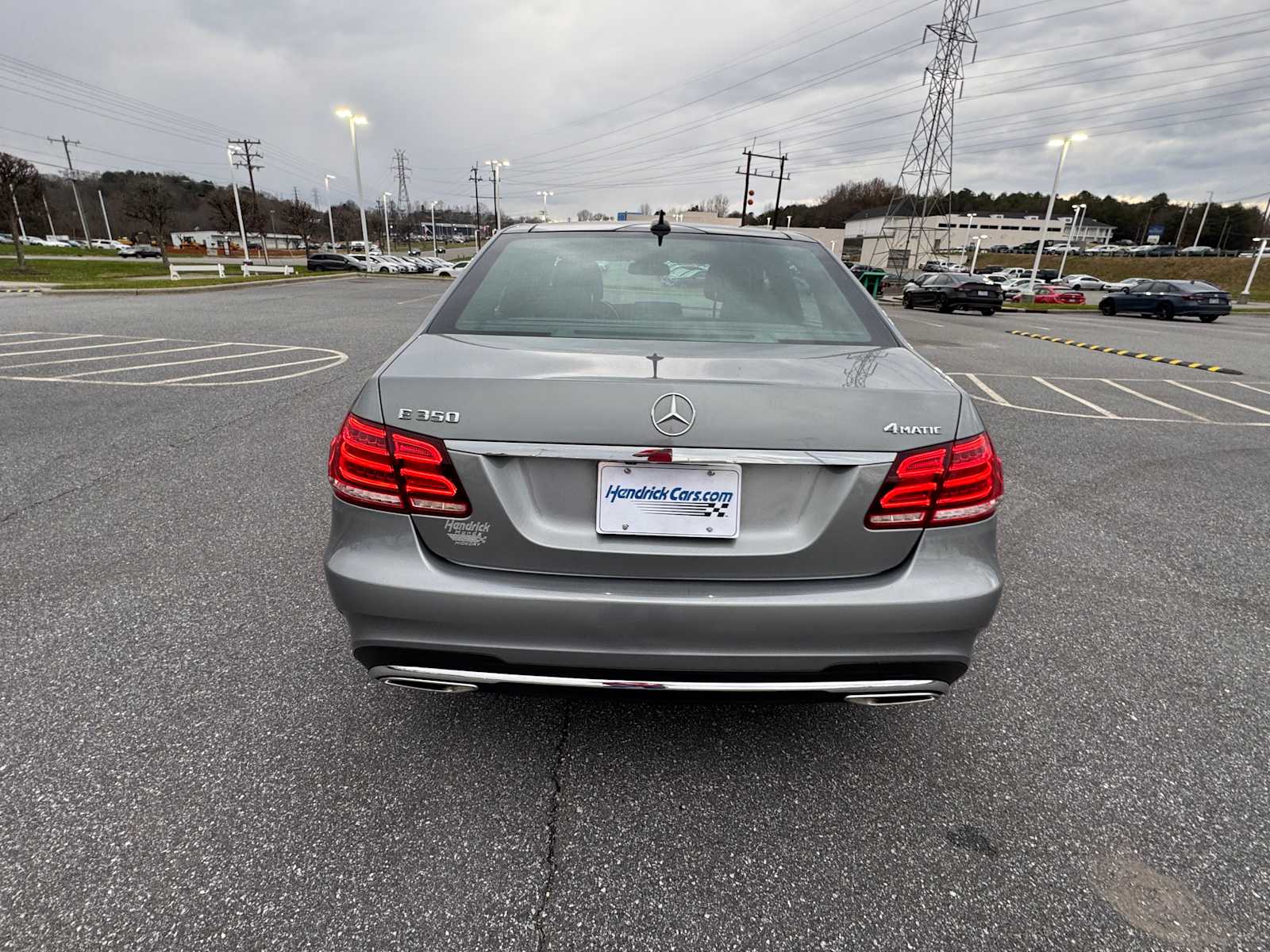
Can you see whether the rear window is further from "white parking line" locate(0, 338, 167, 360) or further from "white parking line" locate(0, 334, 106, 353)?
"white parking line" locate(0, 334, 106, 353)

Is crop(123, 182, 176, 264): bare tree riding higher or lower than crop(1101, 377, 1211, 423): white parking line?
higher

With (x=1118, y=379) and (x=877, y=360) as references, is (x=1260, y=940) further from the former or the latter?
(x=1118, y=379)

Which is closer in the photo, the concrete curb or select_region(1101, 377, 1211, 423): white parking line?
select_region(1101, 377, 1211, 423): white parking line

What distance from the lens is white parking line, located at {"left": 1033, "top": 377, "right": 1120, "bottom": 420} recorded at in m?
7.72

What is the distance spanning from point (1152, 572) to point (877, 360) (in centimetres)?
281

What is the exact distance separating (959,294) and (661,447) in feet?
85.6

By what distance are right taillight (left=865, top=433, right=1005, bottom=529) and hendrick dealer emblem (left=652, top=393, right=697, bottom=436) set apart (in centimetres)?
52

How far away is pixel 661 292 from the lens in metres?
2.58

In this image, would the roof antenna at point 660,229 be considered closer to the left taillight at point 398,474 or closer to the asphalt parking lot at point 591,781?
the left taillight at point 398,474

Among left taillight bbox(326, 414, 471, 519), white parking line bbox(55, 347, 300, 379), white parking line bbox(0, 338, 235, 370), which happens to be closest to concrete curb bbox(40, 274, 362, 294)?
white parking line bbox(0, 338, 235, 370)

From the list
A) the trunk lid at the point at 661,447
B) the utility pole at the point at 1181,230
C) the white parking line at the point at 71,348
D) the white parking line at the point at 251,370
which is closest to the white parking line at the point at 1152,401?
the trunk lid at the point at 661,447

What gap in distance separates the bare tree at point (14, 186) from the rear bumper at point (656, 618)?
3895cm

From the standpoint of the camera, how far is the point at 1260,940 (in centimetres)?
170

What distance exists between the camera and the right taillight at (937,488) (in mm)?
1754
